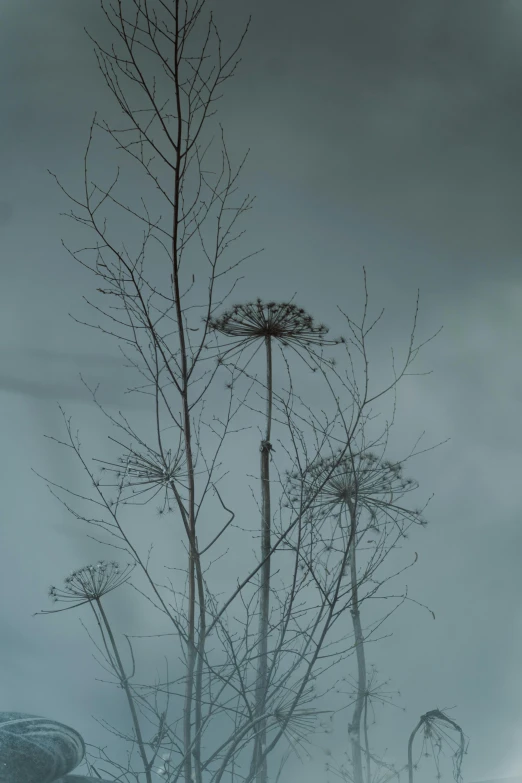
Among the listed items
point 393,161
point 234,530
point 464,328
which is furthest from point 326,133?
point 234,530

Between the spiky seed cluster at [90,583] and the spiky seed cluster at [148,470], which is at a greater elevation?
the spiky seed cluster at [148,470]

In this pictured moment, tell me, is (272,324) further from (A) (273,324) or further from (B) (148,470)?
(B) (148,470)

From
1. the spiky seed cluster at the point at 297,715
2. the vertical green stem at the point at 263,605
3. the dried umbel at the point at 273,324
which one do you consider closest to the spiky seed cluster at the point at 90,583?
the vertical green stem at the point at 263,605

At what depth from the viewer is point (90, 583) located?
2.37m

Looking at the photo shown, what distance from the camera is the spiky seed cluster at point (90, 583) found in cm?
236

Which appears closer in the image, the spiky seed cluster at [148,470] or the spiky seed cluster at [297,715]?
the spiky seed cluster at [297,715]

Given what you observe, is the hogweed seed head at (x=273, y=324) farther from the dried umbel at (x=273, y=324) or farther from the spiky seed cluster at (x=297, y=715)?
the spiky seed cluster at (x=297, y=715)

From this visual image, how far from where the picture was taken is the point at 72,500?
3.16m

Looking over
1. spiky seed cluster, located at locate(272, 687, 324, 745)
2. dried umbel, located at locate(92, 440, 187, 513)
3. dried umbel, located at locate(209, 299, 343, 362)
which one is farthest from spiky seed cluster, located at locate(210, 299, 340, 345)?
spiky seed cluster, located at locate(272, 687, 324, 745)

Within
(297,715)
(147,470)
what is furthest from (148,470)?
(297,715)

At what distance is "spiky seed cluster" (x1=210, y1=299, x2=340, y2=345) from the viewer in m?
2.77

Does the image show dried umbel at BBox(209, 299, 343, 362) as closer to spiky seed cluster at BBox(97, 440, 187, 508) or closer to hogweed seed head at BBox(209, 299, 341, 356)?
hogweed seed head at BBox(209, 299, 341, 356)

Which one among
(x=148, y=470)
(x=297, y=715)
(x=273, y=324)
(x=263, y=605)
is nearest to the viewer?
(x=297, y=715)

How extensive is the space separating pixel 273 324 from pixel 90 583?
1.09m
